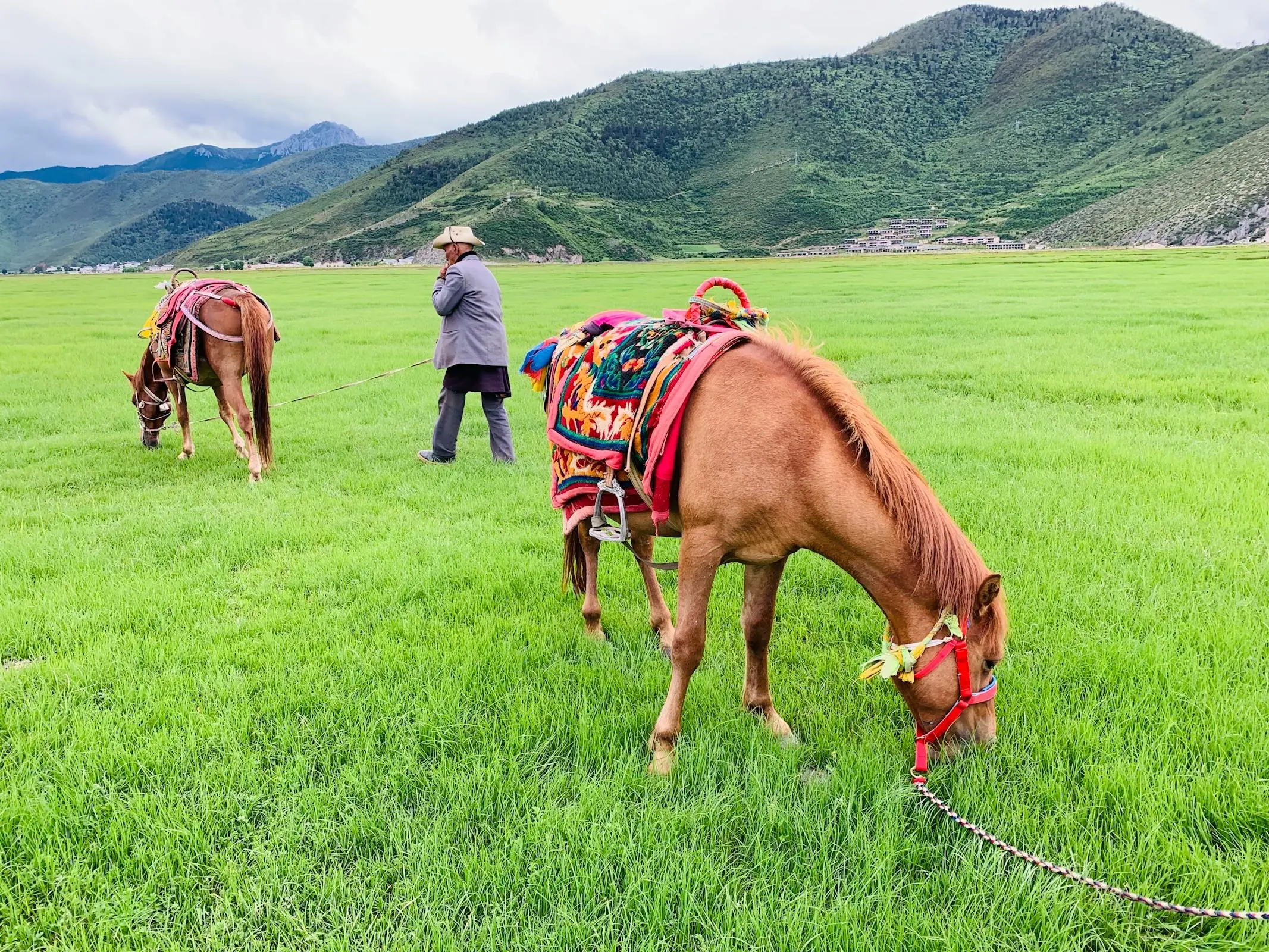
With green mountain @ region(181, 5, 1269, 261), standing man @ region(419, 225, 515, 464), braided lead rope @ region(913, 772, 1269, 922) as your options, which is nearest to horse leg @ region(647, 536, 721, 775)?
braided lead rope @ region(913, 772, 1269, 922)

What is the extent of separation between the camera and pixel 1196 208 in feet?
225

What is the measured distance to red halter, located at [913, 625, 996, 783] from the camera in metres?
2.15

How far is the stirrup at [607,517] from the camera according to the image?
3006 millimetres

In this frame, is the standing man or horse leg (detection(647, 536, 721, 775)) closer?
horse leg (detection(647, 536, 721, 775))

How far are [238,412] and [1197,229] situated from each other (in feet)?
287

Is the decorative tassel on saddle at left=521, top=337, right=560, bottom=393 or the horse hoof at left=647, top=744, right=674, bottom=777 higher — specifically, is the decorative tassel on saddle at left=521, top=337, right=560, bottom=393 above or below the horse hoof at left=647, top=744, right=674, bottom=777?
above

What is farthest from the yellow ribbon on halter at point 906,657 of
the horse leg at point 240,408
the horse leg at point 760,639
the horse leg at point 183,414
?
the horse leg at point 183,414

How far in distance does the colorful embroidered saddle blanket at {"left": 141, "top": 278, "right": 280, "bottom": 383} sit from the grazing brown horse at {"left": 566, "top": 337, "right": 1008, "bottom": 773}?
625 cm

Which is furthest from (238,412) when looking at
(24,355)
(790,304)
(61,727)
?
(790,304)

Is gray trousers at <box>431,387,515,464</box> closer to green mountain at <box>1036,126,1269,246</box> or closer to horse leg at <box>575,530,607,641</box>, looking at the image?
horse leg at <box>575,530,607,641</box>

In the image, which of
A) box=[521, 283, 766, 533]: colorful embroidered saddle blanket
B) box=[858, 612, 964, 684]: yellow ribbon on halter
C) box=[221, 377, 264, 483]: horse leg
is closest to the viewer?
box=[858, 612, 964, 684]: yellow ribbon on halter

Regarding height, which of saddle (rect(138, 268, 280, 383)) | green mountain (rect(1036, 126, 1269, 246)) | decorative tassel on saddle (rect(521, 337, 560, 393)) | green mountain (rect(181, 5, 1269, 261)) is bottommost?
A: decorative tassel on saddle (rect(521, 337, 560, 393))

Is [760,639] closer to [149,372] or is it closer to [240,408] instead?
[240,408]

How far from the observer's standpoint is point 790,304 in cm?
2280
